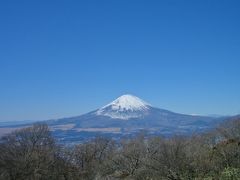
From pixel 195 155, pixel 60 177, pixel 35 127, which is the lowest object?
pixel 60 177

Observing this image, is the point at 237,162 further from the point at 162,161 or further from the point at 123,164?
the point at 123,164

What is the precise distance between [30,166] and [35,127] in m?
11.0

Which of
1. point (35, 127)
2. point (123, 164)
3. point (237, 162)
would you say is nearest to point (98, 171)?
point (123, 164)

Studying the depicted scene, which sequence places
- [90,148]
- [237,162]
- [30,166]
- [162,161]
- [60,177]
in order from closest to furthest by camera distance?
[237,162] < [162,161] < [30,166] < [60,177] < [90,148]

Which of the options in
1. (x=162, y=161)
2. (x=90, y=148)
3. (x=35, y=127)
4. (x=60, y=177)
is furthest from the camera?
A: (x=90, y=148)

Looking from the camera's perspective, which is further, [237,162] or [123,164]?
[123,164]

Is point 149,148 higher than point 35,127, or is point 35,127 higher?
point 35,127

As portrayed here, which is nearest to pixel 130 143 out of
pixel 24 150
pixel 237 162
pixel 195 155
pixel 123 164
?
pixel 123 164

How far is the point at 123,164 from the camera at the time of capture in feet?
205

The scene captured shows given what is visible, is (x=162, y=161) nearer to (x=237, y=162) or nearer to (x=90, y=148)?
(x=237, y=162)

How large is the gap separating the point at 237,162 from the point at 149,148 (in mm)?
26996

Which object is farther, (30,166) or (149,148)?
(149,148)

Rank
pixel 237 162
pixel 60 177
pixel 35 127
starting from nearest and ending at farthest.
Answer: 1. pixel 237 162
2. pixel 60 177
3. pixel 35 127

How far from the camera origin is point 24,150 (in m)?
58.8
